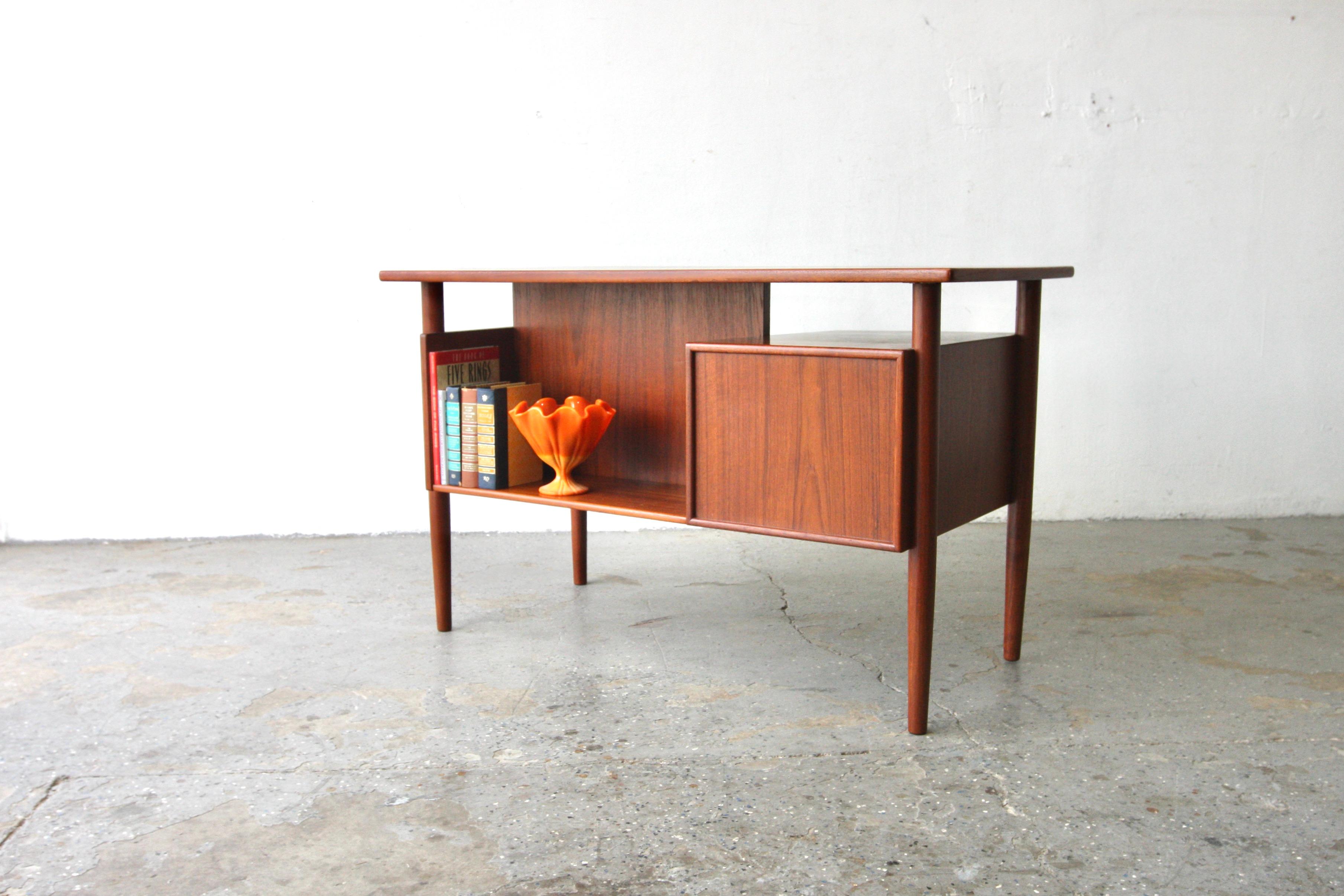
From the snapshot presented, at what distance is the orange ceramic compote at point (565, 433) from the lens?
2.36 meters

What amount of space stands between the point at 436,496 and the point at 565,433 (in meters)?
0.44

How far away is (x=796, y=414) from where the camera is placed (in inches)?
78.6

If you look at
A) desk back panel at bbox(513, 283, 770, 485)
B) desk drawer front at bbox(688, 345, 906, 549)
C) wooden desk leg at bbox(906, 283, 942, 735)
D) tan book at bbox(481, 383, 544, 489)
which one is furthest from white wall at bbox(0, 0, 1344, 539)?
wooden desk leg at bbox(906, 283, 942, 735)

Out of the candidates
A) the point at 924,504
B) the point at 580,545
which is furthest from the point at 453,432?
the point at 924,504

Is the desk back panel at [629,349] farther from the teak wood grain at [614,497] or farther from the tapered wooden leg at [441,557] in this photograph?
the tapered wooden leg at [441,557]

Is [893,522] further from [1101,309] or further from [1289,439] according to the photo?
[1289,439]

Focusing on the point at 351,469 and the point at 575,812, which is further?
the point at 351,469

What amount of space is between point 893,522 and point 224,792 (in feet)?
3.90

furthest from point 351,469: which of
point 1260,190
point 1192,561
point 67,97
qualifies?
point 1260,190

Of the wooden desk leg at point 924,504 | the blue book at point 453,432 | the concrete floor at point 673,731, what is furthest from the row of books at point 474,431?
the wooden desk leg at point 924,504

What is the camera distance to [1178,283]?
3.68m

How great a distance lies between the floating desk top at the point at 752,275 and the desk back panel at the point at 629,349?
9 centimetres

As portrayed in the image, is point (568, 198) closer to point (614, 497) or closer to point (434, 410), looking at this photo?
point (434, 410)

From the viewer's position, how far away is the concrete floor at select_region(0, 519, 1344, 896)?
5.27 ft
